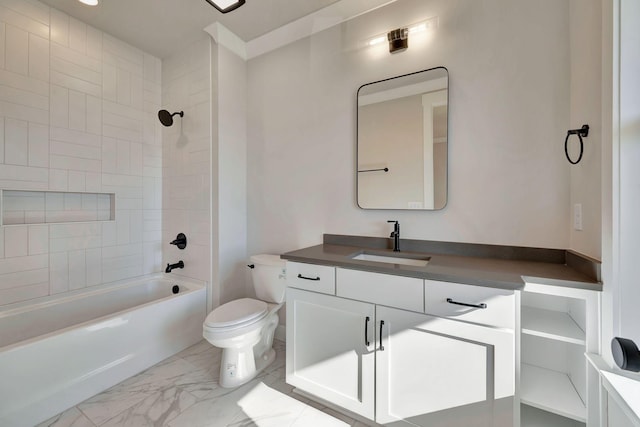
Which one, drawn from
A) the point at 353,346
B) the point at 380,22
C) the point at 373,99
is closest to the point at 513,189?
the point at 373,99

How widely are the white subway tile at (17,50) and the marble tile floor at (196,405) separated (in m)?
2.38

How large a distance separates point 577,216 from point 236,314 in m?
→ 2.06

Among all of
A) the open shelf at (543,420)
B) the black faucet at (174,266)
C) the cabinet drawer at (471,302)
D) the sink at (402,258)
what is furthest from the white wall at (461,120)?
the black faucet at (174,266)

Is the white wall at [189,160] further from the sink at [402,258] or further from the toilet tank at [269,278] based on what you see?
the sink at [402,258]

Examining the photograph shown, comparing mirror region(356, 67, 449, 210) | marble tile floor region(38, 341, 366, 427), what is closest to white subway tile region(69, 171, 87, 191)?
marble tile floor region(38, 341, 366, 427)

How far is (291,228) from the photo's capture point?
2.28 meters

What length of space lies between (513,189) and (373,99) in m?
1.07

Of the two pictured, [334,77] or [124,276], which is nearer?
[334,77]

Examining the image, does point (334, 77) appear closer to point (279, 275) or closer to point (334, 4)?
point (334, 4)

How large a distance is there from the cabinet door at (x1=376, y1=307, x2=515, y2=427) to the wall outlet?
68 cm

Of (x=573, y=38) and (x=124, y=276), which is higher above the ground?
(x=573, y=38)

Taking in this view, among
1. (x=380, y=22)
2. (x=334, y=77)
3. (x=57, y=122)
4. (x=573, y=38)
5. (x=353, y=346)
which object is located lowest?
(x=353, y=346)

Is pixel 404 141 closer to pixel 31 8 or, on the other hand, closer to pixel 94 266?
pixel 94 266

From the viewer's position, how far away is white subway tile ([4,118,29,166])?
1837mm
